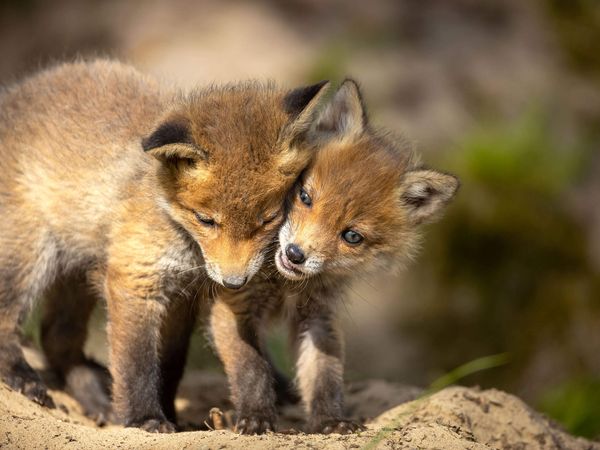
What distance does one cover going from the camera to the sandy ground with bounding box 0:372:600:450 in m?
4.02

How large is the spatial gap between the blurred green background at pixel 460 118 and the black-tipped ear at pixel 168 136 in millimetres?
3230

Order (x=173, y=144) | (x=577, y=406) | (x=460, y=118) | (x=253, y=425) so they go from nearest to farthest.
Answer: (x=173, y=144), (x=253, y=425), (x=577, y=406), (x=460, y=118)

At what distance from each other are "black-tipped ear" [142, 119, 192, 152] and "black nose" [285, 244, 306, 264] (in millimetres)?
702

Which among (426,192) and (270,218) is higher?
(426,192)

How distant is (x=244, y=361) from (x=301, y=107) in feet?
4.45

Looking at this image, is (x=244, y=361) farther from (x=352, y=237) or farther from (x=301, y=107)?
(x=301, y=107)

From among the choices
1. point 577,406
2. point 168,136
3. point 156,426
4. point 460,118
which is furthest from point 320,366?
point 460,118

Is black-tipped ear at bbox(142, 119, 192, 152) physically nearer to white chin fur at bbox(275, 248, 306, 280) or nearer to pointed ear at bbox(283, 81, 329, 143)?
pointed ear at bbox(283, 81, 329, 143)

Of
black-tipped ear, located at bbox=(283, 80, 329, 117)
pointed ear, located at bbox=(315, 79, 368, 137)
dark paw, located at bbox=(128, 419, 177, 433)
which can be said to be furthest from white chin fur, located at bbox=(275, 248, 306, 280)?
dark paw, located at bbox=(128, 419, 177, 433)

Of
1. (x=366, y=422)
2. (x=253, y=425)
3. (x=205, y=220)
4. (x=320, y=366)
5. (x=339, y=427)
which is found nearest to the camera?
(x=205, y=220)

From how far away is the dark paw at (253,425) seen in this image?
4.48 metres

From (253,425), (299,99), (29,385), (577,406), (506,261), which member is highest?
(299,99)

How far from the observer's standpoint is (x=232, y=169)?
4207 mm

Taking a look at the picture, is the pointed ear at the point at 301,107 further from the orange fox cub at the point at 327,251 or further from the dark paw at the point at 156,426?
the dark paw at the point at 156,426
